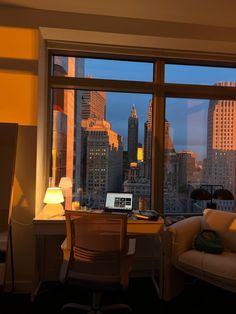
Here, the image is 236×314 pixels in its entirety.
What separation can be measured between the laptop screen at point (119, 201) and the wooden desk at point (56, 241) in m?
0.33

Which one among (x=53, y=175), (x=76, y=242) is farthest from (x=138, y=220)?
(x=53, y=175)

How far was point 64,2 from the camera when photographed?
2.87 meters

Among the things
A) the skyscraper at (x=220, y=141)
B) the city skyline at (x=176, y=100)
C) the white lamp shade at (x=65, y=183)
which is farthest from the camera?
the skyscraper at (x=220, y=141)

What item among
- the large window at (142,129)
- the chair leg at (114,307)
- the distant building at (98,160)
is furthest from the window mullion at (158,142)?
the chair leg at (114,307)

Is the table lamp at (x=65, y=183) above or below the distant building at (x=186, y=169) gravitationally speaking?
below

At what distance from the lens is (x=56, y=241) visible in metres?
3.43

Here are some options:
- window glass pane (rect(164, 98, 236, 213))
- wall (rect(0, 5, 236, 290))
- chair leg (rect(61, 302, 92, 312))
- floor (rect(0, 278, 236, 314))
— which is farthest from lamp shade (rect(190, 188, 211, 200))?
wall (rect(0, 5, 236, 290))

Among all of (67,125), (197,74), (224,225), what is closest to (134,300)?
(224,225)

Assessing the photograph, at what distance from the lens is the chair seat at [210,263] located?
2.48 m

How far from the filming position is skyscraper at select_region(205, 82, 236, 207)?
3.88 metres

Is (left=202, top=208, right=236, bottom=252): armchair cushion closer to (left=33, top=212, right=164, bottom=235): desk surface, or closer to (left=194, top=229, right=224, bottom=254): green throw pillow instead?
(left=194, top=229, right=224, bottom=254): green throw pillow

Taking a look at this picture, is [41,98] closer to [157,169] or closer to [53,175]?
[53,175]

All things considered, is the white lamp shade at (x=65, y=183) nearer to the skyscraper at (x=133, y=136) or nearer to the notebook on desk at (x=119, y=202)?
the notebook on desk at (x=119, y=202)

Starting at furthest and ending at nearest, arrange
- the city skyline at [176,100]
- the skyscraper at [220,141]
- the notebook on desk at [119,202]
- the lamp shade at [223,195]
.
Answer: the skyscraper at [220,141] → the city skyline at [176,100] → the lamp shade at [223,195] → the notebook on desk at [119,202]
